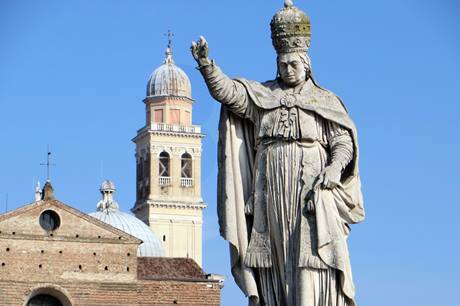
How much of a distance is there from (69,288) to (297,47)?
7519cm

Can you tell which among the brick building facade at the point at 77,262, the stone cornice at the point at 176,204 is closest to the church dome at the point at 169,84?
the stone cornice at the point at 176,204

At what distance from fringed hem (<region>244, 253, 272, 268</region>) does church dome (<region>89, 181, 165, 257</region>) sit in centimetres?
9536

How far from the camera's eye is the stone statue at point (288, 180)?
10.8m

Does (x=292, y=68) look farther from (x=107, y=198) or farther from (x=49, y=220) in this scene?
(x=107, y=198)

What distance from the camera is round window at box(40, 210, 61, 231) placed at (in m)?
85.5

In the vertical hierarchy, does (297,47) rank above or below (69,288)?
below

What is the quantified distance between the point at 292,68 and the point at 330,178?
34.6 inches

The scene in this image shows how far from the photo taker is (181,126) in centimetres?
13862

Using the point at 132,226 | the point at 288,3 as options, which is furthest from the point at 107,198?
the point at 288,3

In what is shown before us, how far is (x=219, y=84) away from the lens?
10.9 m

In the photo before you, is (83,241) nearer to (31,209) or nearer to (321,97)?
(31,209)

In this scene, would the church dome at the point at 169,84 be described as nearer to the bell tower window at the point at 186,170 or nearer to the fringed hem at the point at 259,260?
the bell tower window at the point at 186,170

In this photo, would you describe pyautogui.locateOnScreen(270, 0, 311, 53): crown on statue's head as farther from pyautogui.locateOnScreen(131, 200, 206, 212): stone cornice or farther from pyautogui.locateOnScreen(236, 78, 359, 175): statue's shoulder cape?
pyautogui.locateOnScreen(131, 200, 206, 212): stone cornice

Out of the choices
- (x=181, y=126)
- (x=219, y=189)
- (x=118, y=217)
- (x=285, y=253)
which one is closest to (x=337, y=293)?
(x=285, y=253)
